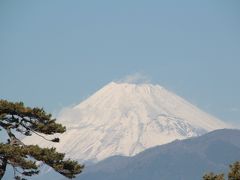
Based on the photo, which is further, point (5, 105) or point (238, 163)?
point (238, 163)

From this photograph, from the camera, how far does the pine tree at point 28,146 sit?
45219 millimetres

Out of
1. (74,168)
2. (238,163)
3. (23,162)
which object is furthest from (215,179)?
(23,162)

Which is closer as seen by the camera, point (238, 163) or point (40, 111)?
point (40, 111)

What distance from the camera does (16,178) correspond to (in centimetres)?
4838

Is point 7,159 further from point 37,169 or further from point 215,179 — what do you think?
point 215,179

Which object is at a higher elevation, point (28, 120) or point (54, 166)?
point (28, 120)

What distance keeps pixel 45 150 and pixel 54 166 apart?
1.09 m

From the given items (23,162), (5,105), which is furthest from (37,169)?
(5,105)

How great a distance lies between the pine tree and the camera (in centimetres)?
4522

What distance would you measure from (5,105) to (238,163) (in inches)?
594

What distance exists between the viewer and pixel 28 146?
4594cm

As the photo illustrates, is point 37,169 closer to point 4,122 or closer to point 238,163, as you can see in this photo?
point 4,122

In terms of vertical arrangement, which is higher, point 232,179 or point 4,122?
point 4,122

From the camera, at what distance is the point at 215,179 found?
4875 centimetres
